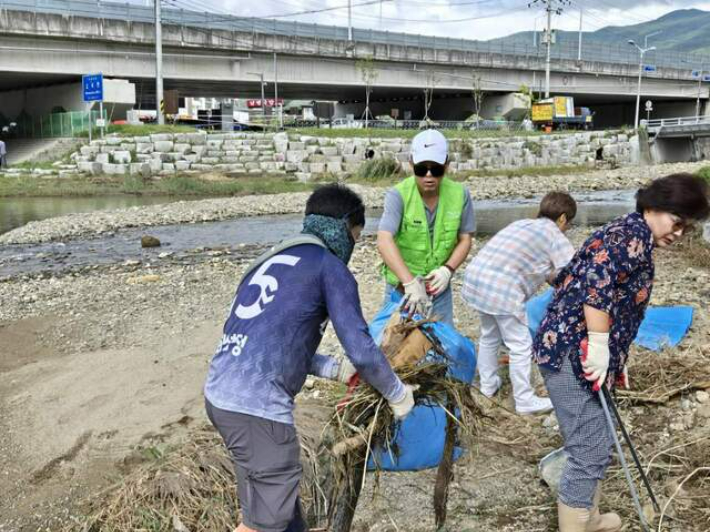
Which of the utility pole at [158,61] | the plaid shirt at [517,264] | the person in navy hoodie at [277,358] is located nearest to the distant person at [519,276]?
the plaid shirt at [517,264]

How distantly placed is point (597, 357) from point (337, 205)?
1195 millimetres

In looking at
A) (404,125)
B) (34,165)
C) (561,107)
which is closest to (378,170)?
(34,165)

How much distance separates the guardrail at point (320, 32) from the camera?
3055cm

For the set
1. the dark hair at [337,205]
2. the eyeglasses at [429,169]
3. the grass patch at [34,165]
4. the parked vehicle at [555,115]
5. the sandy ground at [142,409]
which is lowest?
the sandy ground at [142,409]

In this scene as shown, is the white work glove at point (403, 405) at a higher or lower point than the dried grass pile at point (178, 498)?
higher

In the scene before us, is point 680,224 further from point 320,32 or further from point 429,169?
point 320,32

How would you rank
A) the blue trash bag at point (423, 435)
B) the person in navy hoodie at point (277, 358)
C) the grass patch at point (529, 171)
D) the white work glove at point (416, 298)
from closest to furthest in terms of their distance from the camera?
the person in navy hoodie at point (277, 358) → the white work glove at point (416, 298) → the blue trash bag at point (423, 435) → the grass patch at point (529, 171)

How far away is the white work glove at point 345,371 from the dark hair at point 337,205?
58cm

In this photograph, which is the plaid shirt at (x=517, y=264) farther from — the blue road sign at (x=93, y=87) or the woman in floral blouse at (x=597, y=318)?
the blue road sign at (x=93, y=87)

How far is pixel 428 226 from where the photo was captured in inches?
169

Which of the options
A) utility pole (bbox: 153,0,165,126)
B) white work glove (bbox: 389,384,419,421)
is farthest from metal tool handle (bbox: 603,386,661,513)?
utility pole (bbox: 153,0,165,126)

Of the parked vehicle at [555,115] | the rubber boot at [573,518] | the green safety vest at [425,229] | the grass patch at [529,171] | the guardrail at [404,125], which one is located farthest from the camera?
the parked vehicle at [555,115]

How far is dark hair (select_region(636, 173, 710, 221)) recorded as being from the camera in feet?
9.05

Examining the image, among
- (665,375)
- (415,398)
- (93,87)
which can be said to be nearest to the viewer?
(415,398)
